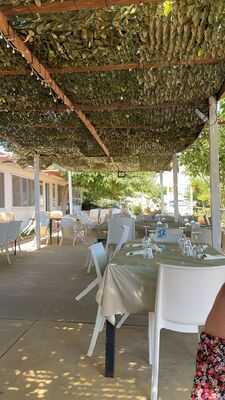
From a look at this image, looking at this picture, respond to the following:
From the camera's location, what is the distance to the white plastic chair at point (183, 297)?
2.36 m

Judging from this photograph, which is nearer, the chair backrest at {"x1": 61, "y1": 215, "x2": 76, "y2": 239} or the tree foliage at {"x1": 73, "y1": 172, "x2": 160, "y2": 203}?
the chair backrest at {"x1": 61, "y1": 215, "x2": 76, "y2": 239}

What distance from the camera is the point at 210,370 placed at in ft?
4.88

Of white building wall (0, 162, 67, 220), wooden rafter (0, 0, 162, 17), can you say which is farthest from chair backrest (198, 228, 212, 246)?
white building wall (0, 162, 67, 220)

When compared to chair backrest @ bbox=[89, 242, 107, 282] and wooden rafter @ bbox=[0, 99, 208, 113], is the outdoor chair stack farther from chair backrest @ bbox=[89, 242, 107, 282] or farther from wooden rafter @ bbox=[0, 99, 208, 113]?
chair backrest @ bbox=[89, 242, 107, 282]

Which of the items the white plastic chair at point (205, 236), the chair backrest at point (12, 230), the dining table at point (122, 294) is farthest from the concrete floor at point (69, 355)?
the chair backrest at point (12, 230)

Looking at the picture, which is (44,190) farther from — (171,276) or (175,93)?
(171,276)

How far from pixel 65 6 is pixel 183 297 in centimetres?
211

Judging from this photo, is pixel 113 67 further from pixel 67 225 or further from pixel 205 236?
pixel 67 225

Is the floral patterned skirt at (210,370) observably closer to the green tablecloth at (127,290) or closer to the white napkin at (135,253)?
the green tablecloth at (127,290)

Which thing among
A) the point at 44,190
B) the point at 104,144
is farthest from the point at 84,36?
the point at 44,190

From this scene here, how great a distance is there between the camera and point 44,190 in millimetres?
16766

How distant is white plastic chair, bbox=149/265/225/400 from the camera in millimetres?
2363

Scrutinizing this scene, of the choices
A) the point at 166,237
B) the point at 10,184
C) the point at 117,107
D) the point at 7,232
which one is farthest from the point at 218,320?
the point at 10,184

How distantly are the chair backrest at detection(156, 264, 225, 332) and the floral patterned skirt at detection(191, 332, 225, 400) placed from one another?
864 mm
